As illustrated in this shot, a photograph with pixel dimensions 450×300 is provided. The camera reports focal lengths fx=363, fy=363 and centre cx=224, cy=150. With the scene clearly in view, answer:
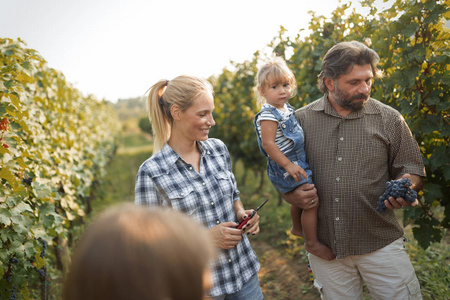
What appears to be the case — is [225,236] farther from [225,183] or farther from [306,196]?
[306,196]

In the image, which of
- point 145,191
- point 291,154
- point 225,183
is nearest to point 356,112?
point 291,154

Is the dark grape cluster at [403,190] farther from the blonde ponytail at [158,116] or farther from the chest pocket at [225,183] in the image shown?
the blonde ponytail at [158,116]

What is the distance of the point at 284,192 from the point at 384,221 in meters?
0.64

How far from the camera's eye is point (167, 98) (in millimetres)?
2182

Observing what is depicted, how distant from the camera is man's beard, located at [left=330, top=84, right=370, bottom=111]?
220 cm

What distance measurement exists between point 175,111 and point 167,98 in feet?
0.32

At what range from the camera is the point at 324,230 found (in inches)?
93.1

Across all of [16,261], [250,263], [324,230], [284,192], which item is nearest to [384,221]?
[324,230]

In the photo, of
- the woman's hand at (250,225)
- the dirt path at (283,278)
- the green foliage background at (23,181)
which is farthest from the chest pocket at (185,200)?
the dirt path at (283,278)

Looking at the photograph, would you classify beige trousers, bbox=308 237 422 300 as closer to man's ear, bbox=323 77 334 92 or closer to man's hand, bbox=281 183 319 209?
man's hand, bbox=281 183 319 209

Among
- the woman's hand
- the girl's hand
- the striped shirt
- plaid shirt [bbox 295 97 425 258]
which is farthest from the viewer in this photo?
the striped shirt

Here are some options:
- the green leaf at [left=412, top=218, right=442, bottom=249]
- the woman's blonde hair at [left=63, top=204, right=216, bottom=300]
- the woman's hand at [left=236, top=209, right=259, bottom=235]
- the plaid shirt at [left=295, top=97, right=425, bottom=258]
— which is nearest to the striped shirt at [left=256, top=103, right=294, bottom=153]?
the plaid shirt at [left=295, top=97, right=425, bottom=258]

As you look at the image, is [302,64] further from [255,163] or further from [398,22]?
[255,163]

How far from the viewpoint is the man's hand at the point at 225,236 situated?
1979 millimetres
